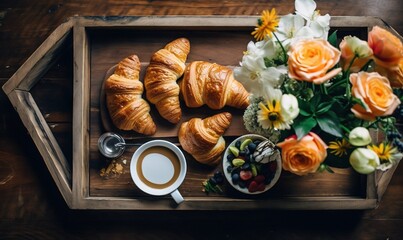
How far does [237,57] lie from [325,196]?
0.49 metres

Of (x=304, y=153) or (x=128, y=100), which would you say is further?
(x=128, y=100)

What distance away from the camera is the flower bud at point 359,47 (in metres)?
0.96

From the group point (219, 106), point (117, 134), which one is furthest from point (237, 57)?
point (117, 134)

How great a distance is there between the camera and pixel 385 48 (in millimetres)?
960

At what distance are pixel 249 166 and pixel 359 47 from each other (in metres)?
0.54

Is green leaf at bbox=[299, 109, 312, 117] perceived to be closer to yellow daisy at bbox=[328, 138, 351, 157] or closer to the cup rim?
yellow daisy at bbox=[328, 138, 351, 157]

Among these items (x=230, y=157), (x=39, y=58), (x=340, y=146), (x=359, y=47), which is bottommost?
(x=230, y=157)

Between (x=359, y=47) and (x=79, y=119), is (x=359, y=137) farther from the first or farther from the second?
(x=79, y=119)

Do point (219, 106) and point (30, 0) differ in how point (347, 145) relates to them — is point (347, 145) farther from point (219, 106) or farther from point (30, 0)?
point (30, 0)

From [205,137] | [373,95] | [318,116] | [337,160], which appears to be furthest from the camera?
[205,137]

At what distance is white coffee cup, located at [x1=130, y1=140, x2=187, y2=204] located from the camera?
1.41 meters

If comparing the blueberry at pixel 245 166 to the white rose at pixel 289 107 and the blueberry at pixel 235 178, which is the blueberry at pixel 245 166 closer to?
the blueberry at pixel 235 178

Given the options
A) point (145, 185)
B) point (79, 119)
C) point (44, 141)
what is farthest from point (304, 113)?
point (44, 141)

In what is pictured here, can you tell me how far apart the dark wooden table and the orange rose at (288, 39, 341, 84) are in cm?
58
